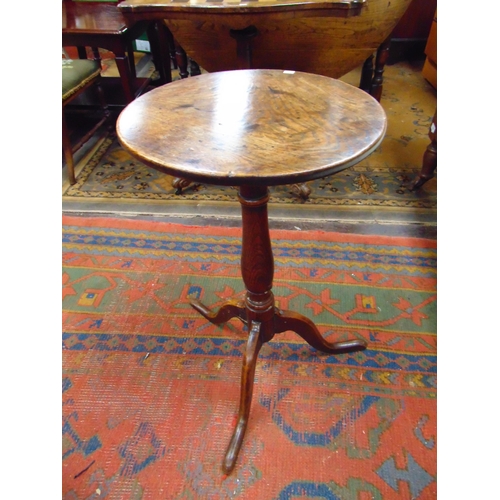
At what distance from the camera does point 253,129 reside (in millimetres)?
759

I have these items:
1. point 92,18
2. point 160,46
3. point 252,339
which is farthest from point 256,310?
→ point 160,46

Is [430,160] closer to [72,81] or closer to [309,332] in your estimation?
[309,332]

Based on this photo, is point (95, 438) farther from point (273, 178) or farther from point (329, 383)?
point (273, 178)

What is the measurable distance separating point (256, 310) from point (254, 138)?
480 mm

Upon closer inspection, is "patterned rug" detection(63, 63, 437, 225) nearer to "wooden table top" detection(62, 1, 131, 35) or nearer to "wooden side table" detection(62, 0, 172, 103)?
"wooden side table" detection(62, 0, 172, 103)

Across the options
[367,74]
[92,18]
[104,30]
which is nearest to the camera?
[104,30]

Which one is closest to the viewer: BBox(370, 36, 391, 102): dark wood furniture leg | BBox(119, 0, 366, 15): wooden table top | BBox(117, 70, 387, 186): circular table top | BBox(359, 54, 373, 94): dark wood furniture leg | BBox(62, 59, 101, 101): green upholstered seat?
BBox(117, 70, 387, 186): circular table top

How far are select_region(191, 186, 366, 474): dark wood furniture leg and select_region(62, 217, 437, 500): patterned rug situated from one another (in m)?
0.05

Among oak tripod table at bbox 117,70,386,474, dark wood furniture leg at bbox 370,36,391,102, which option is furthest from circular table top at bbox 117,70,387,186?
dark wood furniture leg at bbox 370,36,391,102

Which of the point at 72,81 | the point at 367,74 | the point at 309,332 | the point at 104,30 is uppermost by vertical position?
the point at 104,30

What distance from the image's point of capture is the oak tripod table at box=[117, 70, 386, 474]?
0.66m

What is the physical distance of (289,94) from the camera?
2.95 ft

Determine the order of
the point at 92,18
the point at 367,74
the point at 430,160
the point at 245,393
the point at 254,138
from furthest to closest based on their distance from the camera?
the point at 367,74 < the point at 92,18 < the point at 430,160 < the point at 245,393 < the point at 254,138

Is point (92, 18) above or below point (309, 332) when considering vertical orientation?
above
